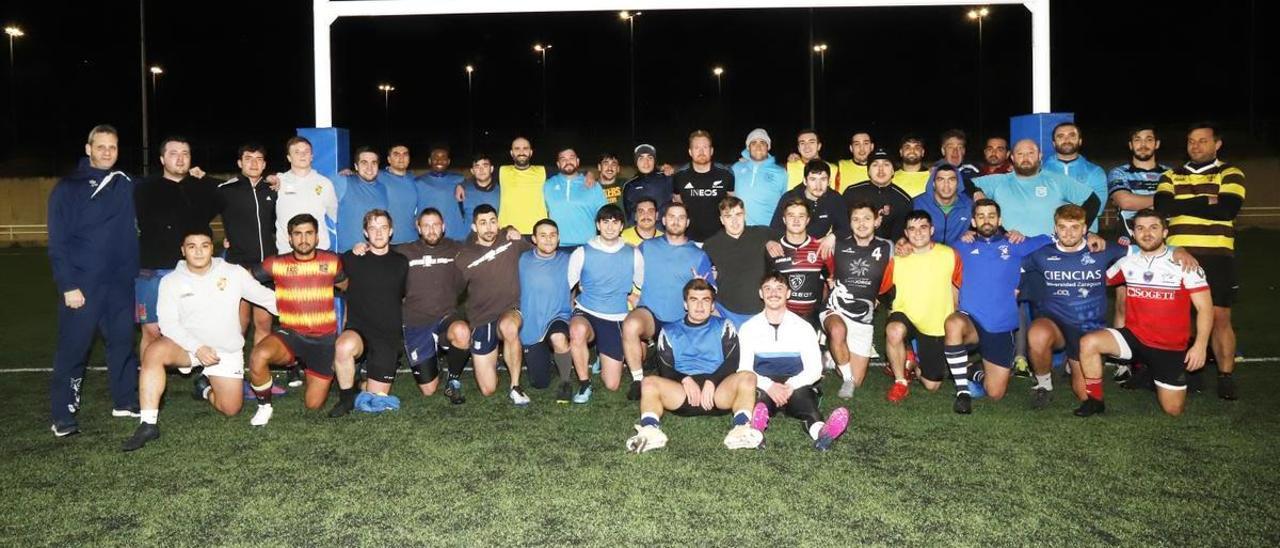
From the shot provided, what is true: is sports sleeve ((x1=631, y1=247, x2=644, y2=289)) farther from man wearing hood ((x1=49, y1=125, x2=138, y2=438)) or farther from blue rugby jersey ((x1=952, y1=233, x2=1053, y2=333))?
man wearing hood ((x1=49, y1=125, x2=138, y2=438))

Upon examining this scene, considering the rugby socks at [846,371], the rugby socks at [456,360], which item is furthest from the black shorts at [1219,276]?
the rugby socks at [456,360]

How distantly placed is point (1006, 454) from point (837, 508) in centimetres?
132

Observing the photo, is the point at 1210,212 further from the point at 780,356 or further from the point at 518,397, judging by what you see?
the point at 518,397

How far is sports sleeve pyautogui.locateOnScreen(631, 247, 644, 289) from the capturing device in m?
6.83

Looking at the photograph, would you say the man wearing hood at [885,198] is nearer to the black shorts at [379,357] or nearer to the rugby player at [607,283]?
the rugby player at [607,283]

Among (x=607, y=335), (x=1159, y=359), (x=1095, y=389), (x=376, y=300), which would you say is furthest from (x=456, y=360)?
(x=1159, y=359)

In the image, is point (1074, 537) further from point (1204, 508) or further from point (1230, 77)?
point (1230, 77)

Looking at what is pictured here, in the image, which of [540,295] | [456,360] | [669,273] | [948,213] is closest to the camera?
[456,360]

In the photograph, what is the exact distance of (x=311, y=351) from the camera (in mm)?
A: 6219

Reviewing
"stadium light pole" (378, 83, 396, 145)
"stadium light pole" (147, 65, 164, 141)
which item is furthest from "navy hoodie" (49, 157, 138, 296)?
"stadium light pole" (147, 65, 164, 141)

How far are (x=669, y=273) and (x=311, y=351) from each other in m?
2.50

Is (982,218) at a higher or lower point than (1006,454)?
higher

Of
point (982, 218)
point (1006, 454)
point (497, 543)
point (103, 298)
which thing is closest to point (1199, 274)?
point (982, 218)

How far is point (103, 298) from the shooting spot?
5762mm
